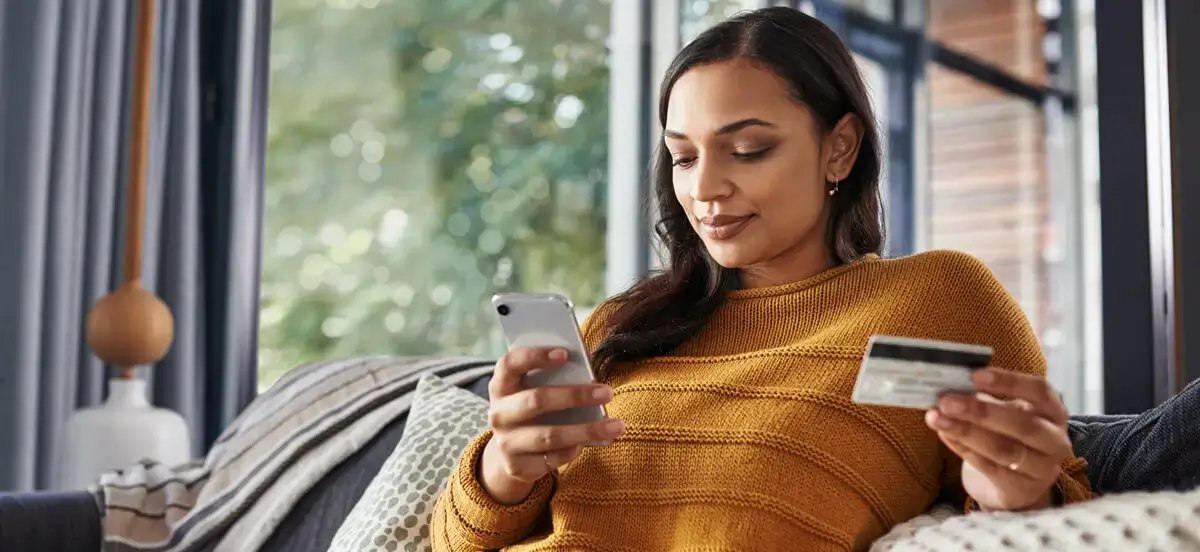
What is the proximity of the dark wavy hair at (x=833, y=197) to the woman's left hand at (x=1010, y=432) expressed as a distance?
0.42 m

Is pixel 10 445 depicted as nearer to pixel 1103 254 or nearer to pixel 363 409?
pixel 363 409

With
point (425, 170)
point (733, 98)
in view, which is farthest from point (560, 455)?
point (425, 170)

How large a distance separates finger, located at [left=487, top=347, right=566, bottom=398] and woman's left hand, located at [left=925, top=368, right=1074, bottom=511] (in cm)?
32

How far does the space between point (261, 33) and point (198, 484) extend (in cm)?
132

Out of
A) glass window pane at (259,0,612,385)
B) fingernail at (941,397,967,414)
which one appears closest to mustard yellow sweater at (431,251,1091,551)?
fingernail at (941,397,967,414)

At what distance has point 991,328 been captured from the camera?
122 centimetres

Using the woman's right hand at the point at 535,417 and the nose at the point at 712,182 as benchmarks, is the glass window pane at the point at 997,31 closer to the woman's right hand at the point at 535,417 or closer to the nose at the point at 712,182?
the nose at the point at 712,182

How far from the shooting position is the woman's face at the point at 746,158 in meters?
1.26

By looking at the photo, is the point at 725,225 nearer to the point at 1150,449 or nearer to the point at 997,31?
the point at 1150,449

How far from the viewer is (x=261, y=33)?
3.00 meters

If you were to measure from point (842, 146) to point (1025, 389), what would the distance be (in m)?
0.50

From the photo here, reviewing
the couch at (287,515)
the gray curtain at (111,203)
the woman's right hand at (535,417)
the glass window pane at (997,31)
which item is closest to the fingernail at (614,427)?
the woman's right hand at (535,417)

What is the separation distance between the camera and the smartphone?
1.07 m

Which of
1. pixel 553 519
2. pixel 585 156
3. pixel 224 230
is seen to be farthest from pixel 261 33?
pixel 553 519
